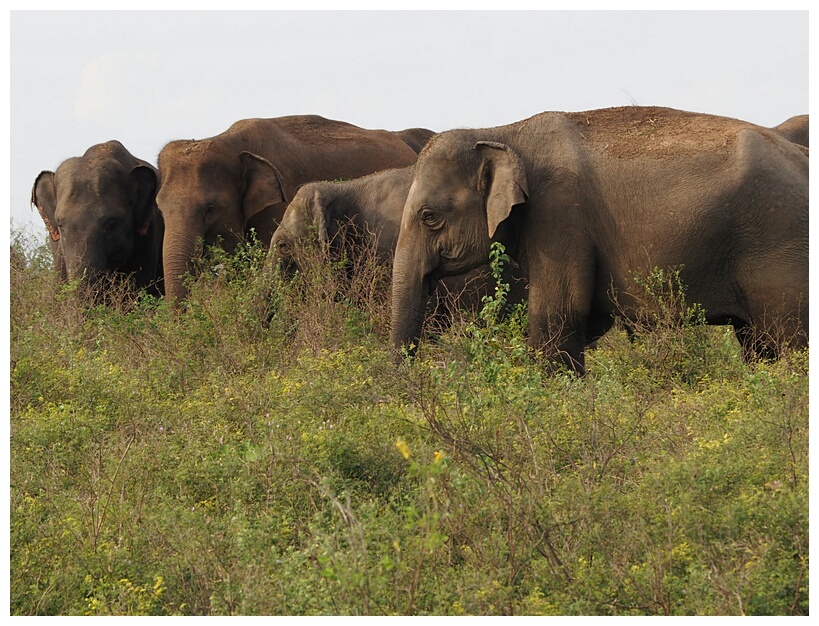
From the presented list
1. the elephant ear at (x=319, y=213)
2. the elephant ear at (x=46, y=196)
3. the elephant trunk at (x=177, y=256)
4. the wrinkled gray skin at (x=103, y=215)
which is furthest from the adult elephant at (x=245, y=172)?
the elephant ear at (x=46, y=196)

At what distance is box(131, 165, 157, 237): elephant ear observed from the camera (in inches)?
559

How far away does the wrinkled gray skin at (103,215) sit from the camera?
1354 centimetres

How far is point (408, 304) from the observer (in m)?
9.03

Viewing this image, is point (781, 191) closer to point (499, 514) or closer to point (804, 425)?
point (804, 425)

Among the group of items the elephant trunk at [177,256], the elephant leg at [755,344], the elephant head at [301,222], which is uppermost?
the elephant head at [301,222]

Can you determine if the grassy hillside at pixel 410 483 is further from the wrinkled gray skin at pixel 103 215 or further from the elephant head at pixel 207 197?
the wrinkled gray skin at pixel 103 215

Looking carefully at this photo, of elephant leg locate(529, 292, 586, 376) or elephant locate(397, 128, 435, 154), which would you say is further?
elephant locate(397, 128, 435, 154)

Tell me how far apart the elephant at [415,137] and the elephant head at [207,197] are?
3.51 metres

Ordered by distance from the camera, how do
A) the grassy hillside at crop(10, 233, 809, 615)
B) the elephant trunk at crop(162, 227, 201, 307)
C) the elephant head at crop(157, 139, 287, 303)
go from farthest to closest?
the elephant head at crop(157, 139, 287, 303), the elephant trunk at crop(162, 227, 201, 307), the grassy hillside at crop(10, 233, 809, 615)

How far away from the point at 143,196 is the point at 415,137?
14.5 ft

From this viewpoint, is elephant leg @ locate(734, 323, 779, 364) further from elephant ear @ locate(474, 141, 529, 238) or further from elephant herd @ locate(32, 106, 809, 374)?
elephant ear @ locate(474, 141, 529, 238)

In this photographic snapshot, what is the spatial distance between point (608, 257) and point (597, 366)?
746 mm

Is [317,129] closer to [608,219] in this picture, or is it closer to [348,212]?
[348,212]

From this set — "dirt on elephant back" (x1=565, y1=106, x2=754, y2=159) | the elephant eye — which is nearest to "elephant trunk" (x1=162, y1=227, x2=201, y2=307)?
the elephant eye
